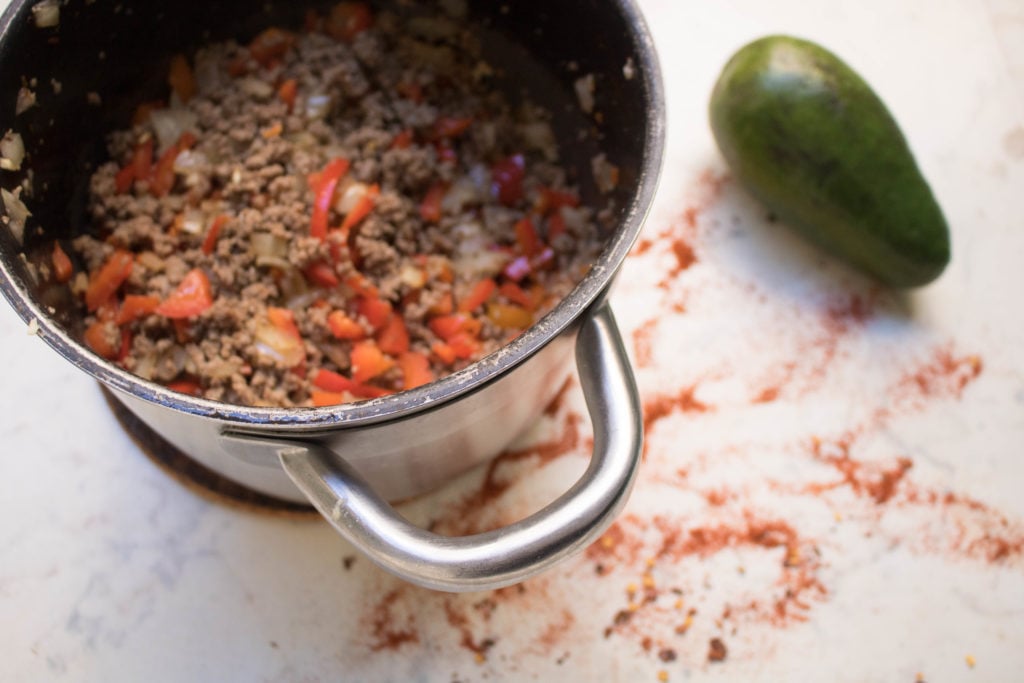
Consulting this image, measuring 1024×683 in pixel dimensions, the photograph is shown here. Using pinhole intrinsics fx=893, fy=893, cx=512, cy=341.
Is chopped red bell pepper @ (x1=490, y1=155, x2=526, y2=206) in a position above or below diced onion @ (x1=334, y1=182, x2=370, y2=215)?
below

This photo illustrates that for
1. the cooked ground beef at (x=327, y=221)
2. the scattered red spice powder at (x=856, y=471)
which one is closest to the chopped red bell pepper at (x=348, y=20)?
the cooked ground beef at (x=327, y=221)

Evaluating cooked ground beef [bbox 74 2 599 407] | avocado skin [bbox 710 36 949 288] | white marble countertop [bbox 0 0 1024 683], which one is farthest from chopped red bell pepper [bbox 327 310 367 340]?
avocado skin [bbox 710 36 949 288]

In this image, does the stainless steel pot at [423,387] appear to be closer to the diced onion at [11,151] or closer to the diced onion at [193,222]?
the diced onion at [11,151]

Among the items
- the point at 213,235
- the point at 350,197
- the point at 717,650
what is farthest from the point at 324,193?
the point at 717,650

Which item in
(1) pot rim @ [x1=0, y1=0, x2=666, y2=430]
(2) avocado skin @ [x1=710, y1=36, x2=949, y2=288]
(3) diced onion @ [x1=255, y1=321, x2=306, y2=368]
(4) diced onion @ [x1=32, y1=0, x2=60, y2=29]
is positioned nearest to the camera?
(1) pot rim @ [x1=0, y1=0, x2=666, y2=430]

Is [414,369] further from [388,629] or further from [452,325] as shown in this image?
[388,629]

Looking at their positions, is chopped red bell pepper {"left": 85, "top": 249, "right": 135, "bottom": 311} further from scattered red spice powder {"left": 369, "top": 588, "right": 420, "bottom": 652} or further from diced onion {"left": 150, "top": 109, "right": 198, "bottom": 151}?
scattered red spice powder {"left": 369, "top": 588, "right": 420, "bottom": 652}

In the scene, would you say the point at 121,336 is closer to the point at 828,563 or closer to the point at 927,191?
the point at 828,563

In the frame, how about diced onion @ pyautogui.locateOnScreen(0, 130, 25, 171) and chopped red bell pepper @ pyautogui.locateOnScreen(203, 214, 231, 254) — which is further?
chopped red bell pepper @ pyautogui.locateOnScreen(203, 214, 231, 254)
